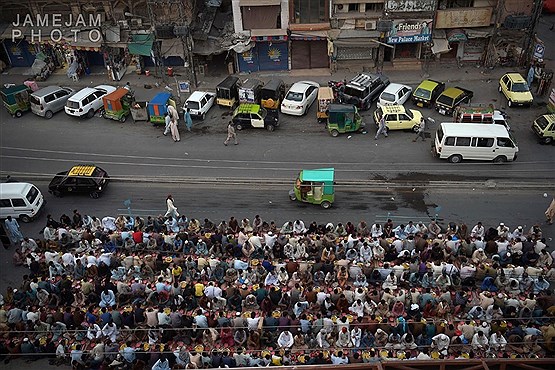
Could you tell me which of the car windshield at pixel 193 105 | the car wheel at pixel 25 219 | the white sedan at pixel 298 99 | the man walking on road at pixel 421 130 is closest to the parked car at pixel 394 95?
the man walking on road at pixel 421 130

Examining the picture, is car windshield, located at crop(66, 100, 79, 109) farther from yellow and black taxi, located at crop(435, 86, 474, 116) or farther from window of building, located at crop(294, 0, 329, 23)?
yellow and black taxi, located at crop(435, 86, 474, 116)

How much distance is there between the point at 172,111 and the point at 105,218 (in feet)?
30.6

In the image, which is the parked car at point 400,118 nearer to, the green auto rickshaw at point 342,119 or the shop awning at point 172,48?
the green auto rickshaw at point 342,119

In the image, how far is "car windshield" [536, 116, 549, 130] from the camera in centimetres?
2934

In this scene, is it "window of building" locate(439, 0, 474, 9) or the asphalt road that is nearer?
the asphalt road

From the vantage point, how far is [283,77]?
37469mm

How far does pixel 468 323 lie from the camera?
19328mm

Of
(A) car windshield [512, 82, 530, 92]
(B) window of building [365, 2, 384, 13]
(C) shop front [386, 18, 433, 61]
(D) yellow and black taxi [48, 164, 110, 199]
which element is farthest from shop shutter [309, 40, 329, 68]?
(D) yellow and black taxi [48, 164, 110, 199]

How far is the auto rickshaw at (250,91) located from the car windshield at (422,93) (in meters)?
9.63

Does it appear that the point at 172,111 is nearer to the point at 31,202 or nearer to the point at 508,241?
the point at 31,202

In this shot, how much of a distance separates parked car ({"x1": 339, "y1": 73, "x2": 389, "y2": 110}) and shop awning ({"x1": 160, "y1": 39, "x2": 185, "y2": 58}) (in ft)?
37.3

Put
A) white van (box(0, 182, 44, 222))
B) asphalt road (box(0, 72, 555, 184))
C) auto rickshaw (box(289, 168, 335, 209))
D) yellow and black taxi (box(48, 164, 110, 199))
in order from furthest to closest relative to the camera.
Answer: asphalt road (box(0, 72, 555, 184)) < yellow and black taxi (box(48, 164, 110, 199)) < white van (box(0, 182, 44, 222)) < auto rickshaw (box(289, 168, 335, 209))

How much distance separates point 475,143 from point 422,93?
644 cm

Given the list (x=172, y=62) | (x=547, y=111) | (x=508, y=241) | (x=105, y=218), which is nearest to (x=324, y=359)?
(x=508, y=241)
